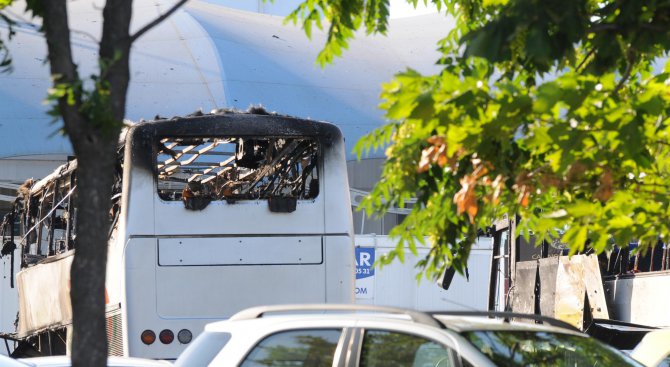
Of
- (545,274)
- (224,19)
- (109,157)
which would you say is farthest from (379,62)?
(109,157)

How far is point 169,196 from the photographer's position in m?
14.4

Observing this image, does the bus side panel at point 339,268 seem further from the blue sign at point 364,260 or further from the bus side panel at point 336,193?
the blue sign at point 364,260

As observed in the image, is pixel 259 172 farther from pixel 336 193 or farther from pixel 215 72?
pixel 215 72

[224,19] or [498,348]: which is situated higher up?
[224,19]

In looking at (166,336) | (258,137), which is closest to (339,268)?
(258,137)

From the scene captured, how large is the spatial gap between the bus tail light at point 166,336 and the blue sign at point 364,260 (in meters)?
20.9

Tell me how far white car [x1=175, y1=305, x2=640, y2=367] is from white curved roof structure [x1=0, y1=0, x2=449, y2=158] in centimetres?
3667

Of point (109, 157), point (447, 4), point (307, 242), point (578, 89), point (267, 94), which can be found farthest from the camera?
point (267, 94)

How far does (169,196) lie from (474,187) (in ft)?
29.4

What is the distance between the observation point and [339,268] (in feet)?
45.9

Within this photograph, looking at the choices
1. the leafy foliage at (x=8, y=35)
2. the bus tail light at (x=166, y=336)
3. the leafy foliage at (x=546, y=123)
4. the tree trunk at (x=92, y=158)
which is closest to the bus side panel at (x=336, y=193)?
the bus tail light at (x=166, y=336)

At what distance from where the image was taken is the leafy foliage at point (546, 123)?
17.2ft

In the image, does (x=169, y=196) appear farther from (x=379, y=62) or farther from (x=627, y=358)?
(x=379, y=62)

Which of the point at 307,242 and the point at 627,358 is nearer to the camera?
the point at 627,358
